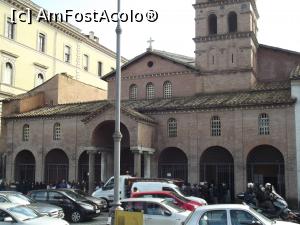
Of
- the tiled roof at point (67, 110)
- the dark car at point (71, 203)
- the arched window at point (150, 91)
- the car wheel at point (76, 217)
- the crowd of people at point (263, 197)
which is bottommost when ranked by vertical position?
the car wheel at point (76, 217)

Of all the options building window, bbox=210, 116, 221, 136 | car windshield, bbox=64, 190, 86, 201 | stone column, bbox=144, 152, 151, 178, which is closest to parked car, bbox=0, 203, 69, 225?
car windshield, bbox=64, 190, 86, 201

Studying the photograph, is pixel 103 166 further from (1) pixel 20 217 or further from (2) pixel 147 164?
(1) pixel 20 217

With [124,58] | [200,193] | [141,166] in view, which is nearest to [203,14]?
[141,166]

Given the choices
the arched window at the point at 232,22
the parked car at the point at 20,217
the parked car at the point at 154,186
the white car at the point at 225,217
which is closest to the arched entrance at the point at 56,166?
the parked car at the point at 154,186

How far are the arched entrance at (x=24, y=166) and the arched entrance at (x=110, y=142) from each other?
329 inches

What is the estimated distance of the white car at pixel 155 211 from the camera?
16609 mm

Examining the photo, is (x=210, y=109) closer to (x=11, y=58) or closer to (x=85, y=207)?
(x=85, y=207)

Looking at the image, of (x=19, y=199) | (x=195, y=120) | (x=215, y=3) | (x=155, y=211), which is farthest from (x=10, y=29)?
(x=155, y=211)

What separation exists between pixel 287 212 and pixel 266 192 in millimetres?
1824

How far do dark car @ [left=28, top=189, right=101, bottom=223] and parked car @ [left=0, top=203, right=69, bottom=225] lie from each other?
6.15 metres

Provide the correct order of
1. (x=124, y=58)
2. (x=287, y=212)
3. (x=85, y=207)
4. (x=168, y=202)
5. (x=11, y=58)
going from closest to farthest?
(x=287, y=212) → (x=168, y=202) → (x=85, y=207) → (x=11, y=58) → (x=124, y=58)

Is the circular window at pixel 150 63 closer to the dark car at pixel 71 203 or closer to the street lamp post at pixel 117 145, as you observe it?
the dark car at pixel 71 203

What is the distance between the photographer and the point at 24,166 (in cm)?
4119

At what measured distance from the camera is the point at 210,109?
33.8 meters
